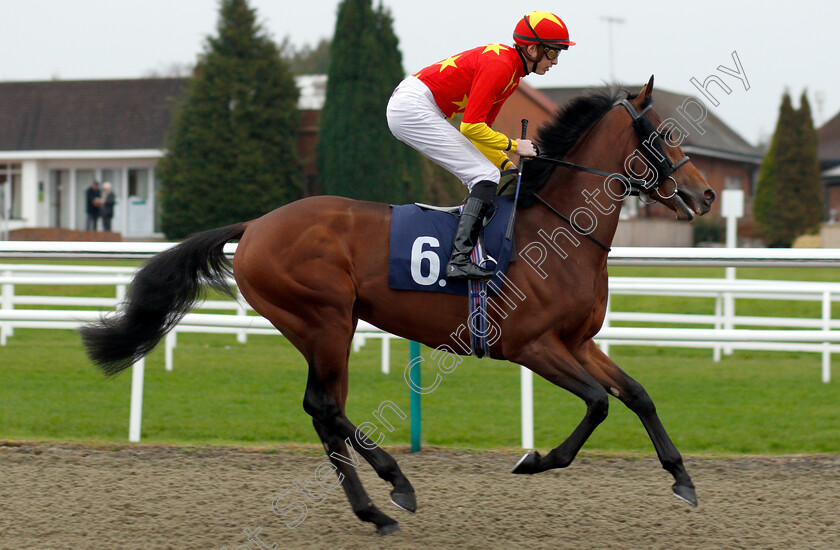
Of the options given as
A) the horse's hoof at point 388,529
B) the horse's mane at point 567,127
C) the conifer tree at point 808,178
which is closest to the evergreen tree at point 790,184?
the conifer tree at point 808,178

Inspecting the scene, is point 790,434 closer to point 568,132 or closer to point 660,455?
point 660,455

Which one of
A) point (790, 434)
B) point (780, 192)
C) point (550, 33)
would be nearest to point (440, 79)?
point (550, 33)

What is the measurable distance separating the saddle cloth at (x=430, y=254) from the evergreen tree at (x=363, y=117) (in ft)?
64.9

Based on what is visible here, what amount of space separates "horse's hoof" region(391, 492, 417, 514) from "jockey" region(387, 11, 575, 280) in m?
0.85

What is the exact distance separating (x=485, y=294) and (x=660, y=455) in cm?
90

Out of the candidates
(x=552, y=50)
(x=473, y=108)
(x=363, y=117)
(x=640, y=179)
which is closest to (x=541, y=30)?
(x=552, y=50)

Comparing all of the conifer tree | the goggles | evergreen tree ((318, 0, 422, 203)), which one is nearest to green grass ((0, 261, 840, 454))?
the goggles

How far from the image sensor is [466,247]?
143 inches

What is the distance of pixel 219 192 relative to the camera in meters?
22.1

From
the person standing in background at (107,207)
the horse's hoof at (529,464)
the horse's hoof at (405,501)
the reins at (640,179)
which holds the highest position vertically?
the person standing in background at (107,207)

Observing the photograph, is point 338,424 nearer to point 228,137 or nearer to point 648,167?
point 648,167

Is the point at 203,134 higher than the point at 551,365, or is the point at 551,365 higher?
the point at 203,134

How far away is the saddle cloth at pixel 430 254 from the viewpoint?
3.69m

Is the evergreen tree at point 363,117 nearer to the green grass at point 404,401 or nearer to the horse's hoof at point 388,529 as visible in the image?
the green grass at point 404,401
